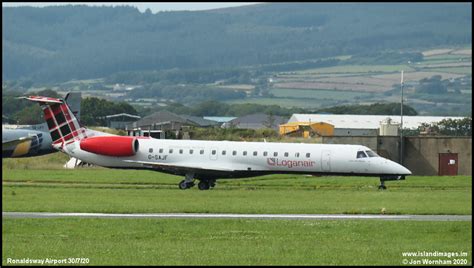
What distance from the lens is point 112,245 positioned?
27.4 metres

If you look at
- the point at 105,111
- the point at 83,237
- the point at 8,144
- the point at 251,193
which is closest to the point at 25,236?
the point at 83,237

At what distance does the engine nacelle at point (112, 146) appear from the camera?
189 feet

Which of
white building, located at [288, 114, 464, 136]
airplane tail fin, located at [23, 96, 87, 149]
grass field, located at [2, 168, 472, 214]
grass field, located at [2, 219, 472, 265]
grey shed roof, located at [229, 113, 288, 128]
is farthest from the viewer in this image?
grey shed roof, located at [229, 113, 288, 128]

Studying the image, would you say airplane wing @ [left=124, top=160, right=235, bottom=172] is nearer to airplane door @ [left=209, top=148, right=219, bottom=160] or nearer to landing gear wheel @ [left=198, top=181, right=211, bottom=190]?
landing gear wheel @ [left=198, top=181, right=211, bottom=190]

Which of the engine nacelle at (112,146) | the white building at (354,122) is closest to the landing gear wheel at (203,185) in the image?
the engine nacelle at (112,146)

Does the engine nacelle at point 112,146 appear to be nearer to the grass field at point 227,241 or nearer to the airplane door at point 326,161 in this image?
the airplane door at point 326,161

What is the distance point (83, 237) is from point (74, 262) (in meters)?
5.30

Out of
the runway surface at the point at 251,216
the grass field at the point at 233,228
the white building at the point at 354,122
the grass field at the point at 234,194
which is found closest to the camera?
the grass field at the point at 233,228

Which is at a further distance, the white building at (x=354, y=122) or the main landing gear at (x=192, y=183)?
the white building at (x=354, y=122)

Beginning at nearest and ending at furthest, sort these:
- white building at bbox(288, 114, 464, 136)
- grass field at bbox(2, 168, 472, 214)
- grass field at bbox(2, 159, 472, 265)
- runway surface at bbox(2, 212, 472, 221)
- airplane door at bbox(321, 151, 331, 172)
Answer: grass field at bbox(2, 159, 472, 265), runway surface at bbox(2, 212, 472, 221), grass field at bbox(2, 168, 472, 214), airplane door at bbox(321, 151, 331, 172), white building at bbox(288, 114, 464, 136)

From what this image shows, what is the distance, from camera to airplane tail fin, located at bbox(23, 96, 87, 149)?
194 feet

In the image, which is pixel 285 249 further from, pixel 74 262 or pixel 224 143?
pixel 224 143

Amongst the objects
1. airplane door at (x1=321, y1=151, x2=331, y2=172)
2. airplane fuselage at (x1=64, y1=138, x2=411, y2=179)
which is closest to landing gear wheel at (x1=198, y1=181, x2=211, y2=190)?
airplane fuselage at (x1=64, y1=138, x2=411, y2=179)

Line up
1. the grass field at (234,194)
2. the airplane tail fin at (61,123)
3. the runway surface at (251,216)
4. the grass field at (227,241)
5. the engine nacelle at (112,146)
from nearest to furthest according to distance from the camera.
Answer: the grass field at (227,241) → the runway surface at (251,216) → the grass field at (234,194) → the engine nacelle at (112,146) → the airplane tail fin at (61,123)
